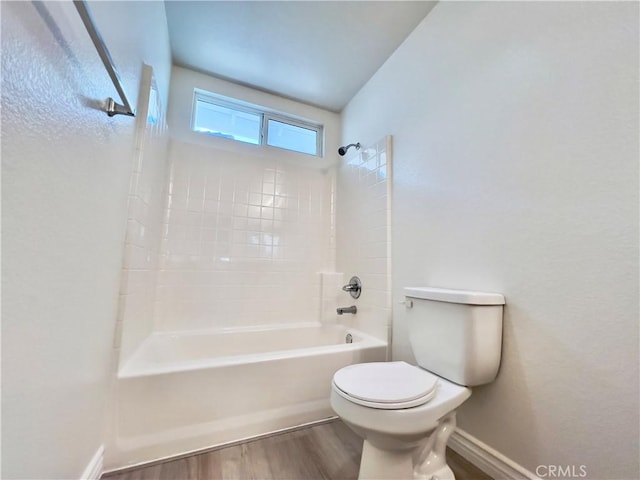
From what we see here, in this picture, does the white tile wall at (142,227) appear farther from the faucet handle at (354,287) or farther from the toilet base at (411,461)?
the faucet handle at (354,287)

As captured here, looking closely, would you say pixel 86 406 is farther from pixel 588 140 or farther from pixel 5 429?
pixel 588 140

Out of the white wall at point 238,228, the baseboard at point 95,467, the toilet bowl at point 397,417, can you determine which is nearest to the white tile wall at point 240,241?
the white wall at point 238,228

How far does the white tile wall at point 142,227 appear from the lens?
128 cm

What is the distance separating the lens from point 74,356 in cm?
82

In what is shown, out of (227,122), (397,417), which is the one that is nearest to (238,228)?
(227,122)

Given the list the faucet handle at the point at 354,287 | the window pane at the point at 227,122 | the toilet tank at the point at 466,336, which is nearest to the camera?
the toilet tank at the point at 466,336

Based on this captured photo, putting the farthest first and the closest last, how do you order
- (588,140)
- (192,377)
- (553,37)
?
(192,377), (553,37), (588,140)

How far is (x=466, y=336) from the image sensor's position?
42.6 inches

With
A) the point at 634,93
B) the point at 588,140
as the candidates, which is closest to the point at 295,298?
the point at 588,140

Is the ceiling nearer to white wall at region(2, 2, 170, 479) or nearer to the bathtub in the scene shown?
white wall at region(2, 2, 170, 479)

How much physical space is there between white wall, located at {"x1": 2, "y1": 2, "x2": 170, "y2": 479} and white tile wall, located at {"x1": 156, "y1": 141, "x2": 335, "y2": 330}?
906 millimetres

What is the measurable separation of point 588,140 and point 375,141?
1.36 meters

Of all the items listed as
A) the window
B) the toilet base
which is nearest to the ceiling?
the window

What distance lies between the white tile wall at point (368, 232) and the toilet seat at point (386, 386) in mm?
649
